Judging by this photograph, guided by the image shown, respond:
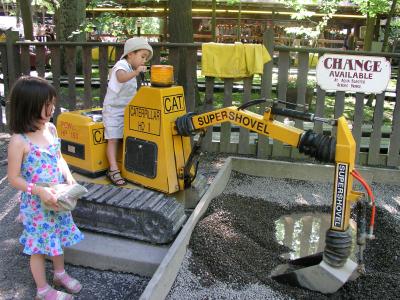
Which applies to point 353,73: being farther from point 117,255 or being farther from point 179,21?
point 117,255

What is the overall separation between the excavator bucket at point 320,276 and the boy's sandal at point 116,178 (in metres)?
1.50

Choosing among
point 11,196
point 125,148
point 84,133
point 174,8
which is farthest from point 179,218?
point 174,8

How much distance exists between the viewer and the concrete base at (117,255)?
2.99 m

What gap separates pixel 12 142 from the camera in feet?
8.11

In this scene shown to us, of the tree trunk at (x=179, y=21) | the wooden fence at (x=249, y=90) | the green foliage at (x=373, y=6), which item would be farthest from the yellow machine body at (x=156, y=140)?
the green foliage at (x=373, y=6)

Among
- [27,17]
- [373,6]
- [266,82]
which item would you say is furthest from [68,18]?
[266,82]

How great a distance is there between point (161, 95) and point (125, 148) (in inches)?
24.6

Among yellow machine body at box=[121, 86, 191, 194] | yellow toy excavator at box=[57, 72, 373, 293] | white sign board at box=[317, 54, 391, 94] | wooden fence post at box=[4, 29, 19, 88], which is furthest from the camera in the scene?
wooden fence post at box=[4, 29, 19, 88]

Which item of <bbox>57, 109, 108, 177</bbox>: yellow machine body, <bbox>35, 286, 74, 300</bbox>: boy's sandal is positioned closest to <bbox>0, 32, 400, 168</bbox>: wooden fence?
<bbox>57, 109, 108, 177</bbox>: yellow machine body

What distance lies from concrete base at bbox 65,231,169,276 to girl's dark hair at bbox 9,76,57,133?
1036 mm

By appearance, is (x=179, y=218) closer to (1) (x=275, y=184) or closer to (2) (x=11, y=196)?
(1) (x=275, y=184)

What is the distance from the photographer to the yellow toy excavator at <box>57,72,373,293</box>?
262 centimetres

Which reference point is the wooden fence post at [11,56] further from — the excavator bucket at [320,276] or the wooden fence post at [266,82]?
the excavator bucket at [320,276]

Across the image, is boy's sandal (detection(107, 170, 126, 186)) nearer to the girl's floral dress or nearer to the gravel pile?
the gravel pile
